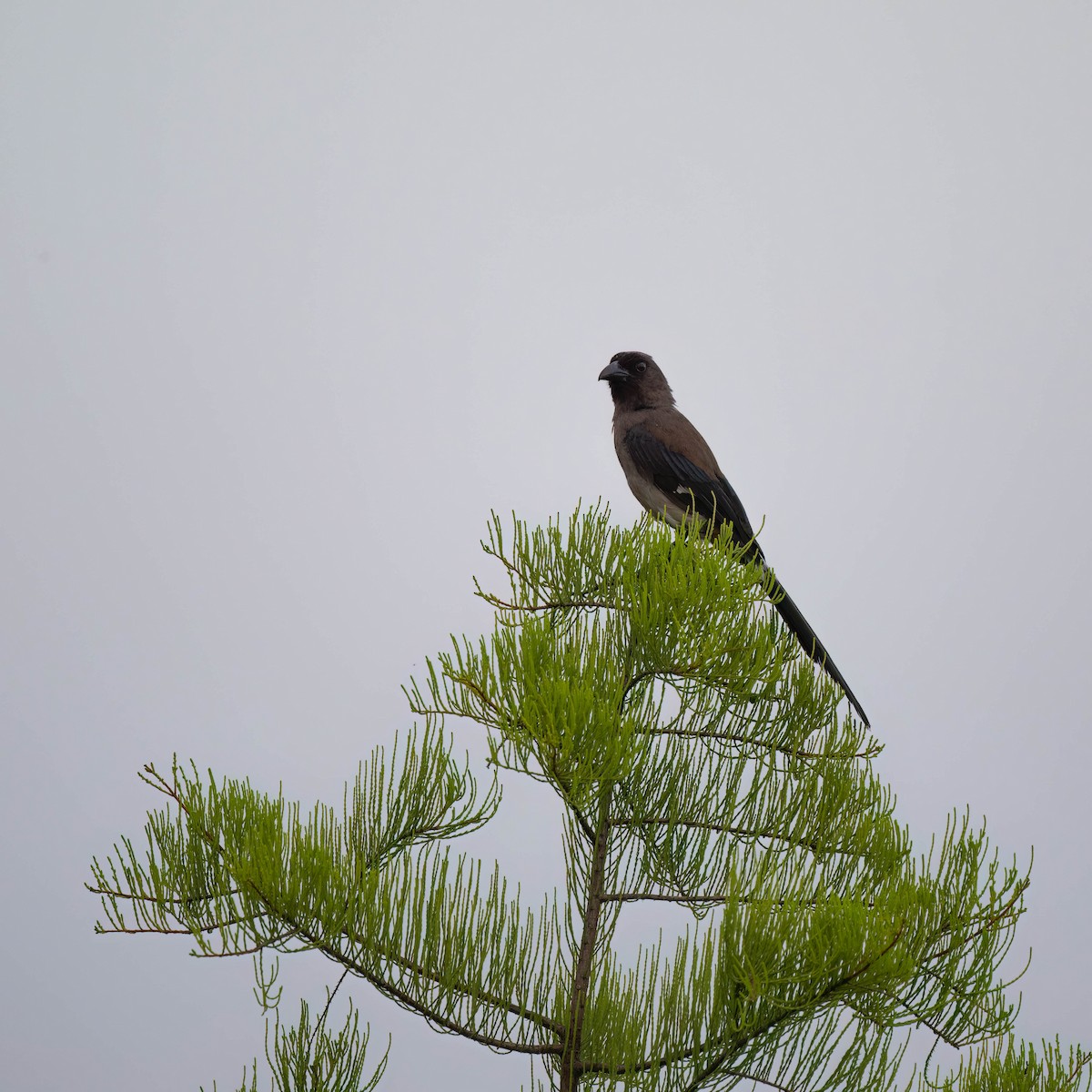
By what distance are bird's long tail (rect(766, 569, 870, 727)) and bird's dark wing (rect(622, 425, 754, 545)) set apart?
457mm

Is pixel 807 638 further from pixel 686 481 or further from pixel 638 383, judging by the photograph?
pixel 638 383

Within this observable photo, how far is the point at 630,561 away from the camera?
2.38 m

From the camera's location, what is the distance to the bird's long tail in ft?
9.05

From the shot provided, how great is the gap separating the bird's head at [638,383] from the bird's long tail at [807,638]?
1.15 m

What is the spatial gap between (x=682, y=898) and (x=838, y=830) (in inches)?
15.2

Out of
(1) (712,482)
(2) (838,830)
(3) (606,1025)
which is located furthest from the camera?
(1) (712,482)

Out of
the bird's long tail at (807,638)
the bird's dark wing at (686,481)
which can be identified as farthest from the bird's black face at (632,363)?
the bird's long tail at (807,638)

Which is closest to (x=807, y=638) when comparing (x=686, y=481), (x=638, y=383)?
(x=686, y=481)

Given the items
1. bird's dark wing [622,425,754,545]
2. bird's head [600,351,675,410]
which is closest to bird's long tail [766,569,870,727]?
bird's dark wing [622,425,754,545]

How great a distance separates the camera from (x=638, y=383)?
390 centimetres

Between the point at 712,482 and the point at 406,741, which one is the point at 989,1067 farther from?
the point at 712,482

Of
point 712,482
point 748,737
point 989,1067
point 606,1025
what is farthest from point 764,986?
point 712,482

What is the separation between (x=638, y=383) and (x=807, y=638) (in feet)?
4.33

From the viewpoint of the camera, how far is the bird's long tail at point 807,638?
9.05 feet
